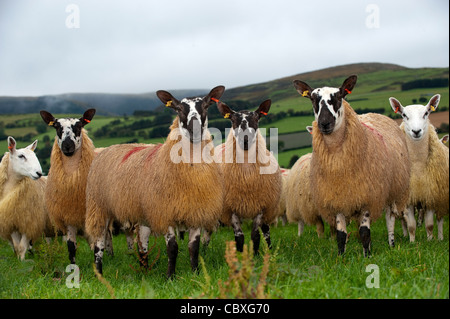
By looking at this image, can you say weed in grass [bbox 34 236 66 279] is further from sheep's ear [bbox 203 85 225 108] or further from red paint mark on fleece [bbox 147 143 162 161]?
sheep's ear [bbox 203 85 225 108]

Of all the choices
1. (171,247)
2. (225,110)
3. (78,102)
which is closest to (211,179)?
(171,247)

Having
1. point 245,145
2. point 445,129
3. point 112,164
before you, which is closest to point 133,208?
point 112,164

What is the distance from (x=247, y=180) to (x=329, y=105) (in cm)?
228

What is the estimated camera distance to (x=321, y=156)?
7426 mm

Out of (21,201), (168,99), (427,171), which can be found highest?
(168,99)

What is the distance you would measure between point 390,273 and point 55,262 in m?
5.26

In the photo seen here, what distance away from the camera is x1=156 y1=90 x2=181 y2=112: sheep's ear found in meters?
7.26

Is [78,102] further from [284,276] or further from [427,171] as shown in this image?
[284,276]

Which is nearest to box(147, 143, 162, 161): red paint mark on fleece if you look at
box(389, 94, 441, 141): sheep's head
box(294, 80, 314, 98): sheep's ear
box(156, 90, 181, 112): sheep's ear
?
box(156, 90, 181, 112): sheep's ear

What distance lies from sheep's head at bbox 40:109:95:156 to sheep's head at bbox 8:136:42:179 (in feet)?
4.97

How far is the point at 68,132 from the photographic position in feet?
28.4

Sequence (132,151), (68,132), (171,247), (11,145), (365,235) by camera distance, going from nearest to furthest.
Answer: (171,247)
(365,235)
(132,151)
(68,132)
(11,145)

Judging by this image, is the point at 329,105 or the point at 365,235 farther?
the point at 365,235
